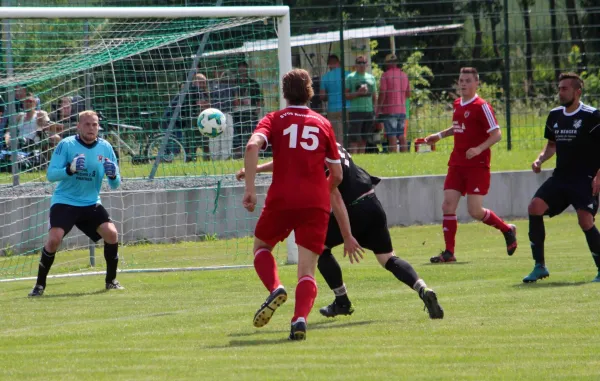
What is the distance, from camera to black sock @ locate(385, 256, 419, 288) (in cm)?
880

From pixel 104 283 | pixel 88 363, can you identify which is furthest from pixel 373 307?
pixel 104 283

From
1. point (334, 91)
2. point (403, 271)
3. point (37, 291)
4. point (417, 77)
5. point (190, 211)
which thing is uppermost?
point (417, 77)

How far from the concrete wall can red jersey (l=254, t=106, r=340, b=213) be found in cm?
752

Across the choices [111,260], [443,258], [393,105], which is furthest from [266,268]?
[393,105]

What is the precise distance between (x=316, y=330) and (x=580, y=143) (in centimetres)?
424

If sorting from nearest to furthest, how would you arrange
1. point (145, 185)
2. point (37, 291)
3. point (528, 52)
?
1. point (37, 291)
2. point (145, 185)
3. point (528, 52)

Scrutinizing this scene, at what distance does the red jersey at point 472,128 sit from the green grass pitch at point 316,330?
135cm

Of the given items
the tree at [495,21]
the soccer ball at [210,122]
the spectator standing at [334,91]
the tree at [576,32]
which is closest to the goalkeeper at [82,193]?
the soccer ball at [210,122]

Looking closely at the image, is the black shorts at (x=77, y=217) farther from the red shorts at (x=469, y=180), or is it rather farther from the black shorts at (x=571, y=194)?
the black shorts at (x=571, y=194)

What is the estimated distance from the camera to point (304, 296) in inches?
309

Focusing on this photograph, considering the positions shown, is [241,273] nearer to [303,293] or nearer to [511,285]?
[511,285]

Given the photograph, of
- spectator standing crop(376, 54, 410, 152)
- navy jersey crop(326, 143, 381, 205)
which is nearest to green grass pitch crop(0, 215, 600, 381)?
navy jersey crop(326, 143, 381, 205)

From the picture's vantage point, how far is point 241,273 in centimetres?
1296

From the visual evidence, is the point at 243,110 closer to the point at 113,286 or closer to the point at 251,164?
the point at 113,286
